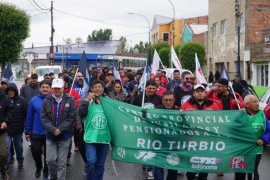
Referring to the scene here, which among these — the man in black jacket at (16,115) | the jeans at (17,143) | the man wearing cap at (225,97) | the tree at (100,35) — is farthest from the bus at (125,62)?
the tree at (100,35)

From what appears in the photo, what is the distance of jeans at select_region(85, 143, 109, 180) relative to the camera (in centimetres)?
698

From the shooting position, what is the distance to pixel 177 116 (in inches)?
267

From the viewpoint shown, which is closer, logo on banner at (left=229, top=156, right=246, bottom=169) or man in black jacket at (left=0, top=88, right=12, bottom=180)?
logo on banner at (left=229, top=156, right=246, bottom=169)

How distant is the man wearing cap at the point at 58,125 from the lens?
7262 mm

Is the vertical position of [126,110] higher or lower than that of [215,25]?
lower

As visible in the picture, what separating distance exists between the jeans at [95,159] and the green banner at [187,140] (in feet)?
0.98

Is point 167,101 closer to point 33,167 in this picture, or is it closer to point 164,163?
point 164,163

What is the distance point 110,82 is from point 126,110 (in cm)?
604

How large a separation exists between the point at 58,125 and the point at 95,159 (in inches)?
32.3

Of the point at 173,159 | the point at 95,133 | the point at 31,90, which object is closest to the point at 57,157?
the point at 95,133

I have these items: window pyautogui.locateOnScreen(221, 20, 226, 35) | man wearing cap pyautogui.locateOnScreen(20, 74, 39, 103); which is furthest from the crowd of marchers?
window pyautogui.locateOnScreen(221, 20, 226, 35)

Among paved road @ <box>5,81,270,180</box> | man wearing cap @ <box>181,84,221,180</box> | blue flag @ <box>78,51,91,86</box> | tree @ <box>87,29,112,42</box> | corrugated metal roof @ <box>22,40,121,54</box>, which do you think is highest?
tree @ <box>87,29,112,42</box>

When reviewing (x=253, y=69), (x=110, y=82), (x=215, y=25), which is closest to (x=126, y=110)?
(x=110, y=82)

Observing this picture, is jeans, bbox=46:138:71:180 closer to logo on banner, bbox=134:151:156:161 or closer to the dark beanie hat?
logo on banner, bbox=134:151:156:161
